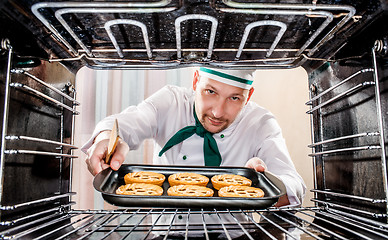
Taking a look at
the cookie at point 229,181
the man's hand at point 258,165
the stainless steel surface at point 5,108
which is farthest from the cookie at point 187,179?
the stainless steel surface at point 5,108

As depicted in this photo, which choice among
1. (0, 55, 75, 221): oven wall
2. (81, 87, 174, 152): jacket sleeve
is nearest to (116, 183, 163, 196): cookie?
(0, 55, 75, 221): oven wall

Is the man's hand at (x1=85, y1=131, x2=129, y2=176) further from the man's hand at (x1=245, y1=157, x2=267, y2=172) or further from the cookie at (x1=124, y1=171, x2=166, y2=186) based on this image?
the man's hand at (x1=245, y1=157, x2=267, y2=172)

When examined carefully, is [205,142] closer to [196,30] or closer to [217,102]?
[217,102]

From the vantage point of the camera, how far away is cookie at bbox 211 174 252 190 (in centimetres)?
123

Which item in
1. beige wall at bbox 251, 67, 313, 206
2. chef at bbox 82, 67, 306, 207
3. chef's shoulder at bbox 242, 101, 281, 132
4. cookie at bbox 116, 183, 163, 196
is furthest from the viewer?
beige wall at bbox 251, 67, 313, 206

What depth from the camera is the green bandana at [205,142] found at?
1.72m

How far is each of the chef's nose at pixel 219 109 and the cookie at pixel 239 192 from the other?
2.04ft

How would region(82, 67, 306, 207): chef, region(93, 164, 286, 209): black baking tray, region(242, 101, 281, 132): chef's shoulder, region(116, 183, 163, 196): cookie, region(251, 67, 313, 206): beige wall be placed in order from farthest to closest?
region(251, 67, 313, 206): beige wall < region(242, 101, 281, 132): chef's shoulder < region(82, 67, 306, 207): chef < region(116, 183, 163, 196): cookie < region(93, 164, 286, 209): black baking tray

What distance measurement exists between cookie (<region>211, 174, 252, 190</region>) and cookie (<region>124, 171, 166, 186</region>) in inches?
8.8

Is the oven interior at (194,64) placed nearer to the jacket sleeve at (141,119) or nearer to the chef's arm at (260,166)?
the chef's arm at (260,166)

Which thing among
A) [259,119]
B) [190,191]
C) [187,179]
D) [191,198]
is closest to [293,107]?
[259,119]

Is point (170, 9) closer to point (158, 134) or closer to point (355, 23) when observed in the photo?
point (355, 23)

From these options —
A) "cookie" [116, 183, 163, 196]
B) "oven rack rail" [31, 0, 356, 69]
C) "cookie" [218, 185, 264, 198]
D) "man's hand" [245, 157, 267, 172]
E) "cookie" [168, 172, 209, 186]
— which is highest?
"oven rack rail" [31, 0, 356, 69]

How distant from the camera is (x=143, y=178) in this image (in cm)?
120
